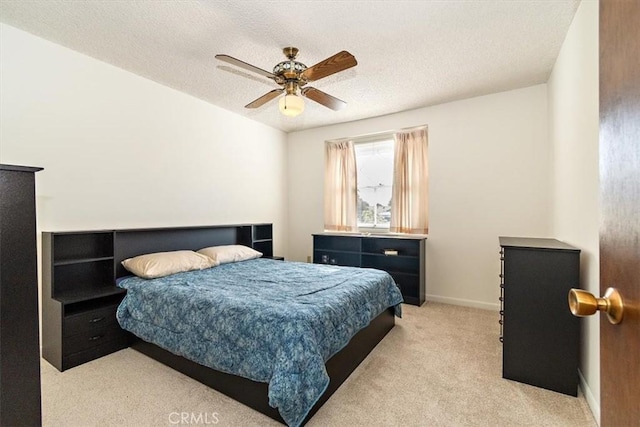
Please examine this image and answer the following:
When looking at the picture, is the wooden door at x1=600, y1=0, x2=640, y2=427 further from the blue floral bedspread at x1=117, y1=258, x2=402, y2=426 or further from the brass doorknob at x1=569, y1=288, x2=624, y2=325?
the blue floral bedspread at x1=117, y1=258, x2=402, y2=426

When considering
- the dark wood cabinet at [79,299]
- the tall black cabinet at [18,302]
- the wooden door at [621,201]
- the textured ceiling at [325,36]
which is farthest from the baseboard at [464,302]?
the tall black cabinet at [18,302]

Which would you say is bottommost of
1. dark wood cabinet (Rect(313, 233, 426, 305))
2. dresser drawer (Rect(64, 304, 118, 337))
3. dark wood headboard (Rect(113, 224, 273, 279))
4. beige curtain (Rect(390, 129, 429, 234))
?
dresser drawer (Rect(64, 304, 118, 337))

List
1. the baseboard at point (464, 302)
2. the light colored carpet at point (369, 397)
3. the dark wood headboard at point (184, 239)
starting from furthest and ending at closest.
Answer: the baseboard at point (464, 302), the dark wood headboard at point (184, 239), the light colored carpet at point (369, 397)

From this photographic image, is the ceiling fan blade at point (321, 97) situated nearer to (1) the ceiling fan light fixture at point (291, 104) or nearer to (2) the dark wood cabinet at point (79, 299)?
(1) the ceiling fan light fixture at point (291, 104)

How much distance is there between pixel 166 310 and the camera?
233 centimetres

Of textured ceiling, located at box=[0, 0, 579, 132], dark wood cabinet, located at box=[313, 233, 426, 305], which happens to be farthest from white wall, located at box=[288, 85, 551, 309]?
textured ceiling, located at box=[0, 0, 579, 132]

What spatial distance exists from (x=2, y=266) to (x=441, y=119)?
14.4 ft

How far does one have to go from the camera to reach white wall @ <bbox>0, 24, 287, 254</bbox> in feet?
8.23

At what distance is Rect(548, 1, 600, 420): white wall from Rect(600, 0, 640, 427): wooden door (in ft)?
4.15

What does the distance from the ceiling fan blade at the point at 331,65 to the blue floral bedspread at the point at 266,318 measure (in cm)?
176

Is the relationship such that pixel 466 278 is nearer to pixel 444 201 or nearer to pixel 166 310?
pixel 444 201

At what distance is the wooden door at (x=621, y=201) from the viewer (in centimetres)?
53

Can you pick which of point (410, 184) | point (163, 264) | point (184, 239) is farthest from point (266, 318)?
point (410, 184)

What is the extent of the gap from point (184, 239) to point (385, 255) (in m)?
2.74
